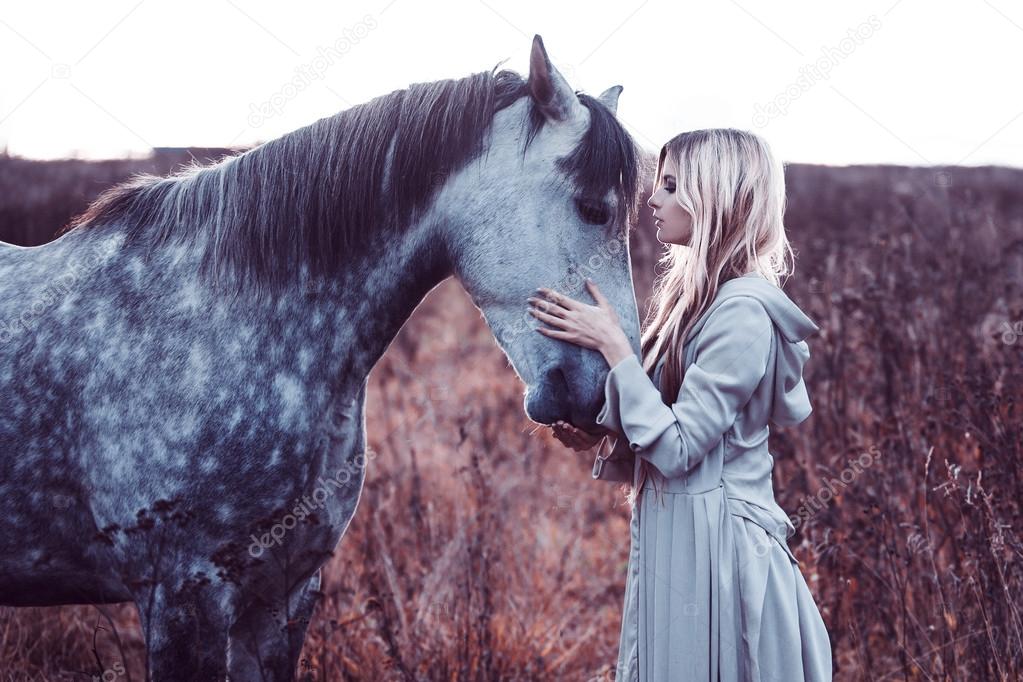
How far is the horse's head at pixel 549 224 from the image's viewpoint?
2.21 m

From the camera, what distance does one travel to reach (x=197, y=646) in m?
2.18

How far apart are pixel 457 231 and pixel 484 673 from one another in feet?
6.87

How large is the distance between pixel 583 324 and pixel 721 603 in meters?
0.81

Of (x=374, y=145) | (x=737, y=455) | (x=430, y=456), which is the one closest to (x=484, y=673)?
(x=737, y=455)

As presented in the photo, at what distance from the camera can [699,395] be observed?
2.08 metres

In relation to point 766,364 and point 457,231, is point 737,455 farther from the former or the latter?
point 457,231

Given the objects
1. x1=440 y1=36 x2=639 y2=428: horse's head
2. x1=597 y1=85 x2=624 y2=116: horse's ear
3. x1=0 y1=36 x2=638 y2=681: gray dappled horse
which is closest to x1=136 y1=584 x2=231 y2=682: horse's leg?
x1=0 y1=36 x2=638 y2=681: gray dappled horse

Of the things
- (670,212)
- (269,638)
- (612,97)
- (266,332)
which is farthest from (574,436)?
(269,638)

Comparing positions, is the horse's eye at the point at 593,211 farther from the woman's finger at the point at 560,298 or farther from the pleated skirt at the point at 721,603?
the pleated skirt at the point at 721,603

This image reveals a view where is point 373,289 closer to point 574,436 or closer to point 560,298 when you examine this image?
point 560,298

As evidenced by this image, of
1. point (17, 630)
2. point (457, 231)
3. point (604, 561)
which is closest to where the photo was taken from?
point (457, 231)

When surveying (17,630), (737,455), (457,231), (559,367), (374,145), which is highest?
(374,145)

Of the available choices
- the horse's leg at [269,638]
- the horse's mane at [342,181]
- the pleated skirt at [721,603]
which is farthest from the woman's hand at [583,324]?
the horse's leg at [269,638]

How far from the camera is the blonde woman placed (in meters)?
2.09
